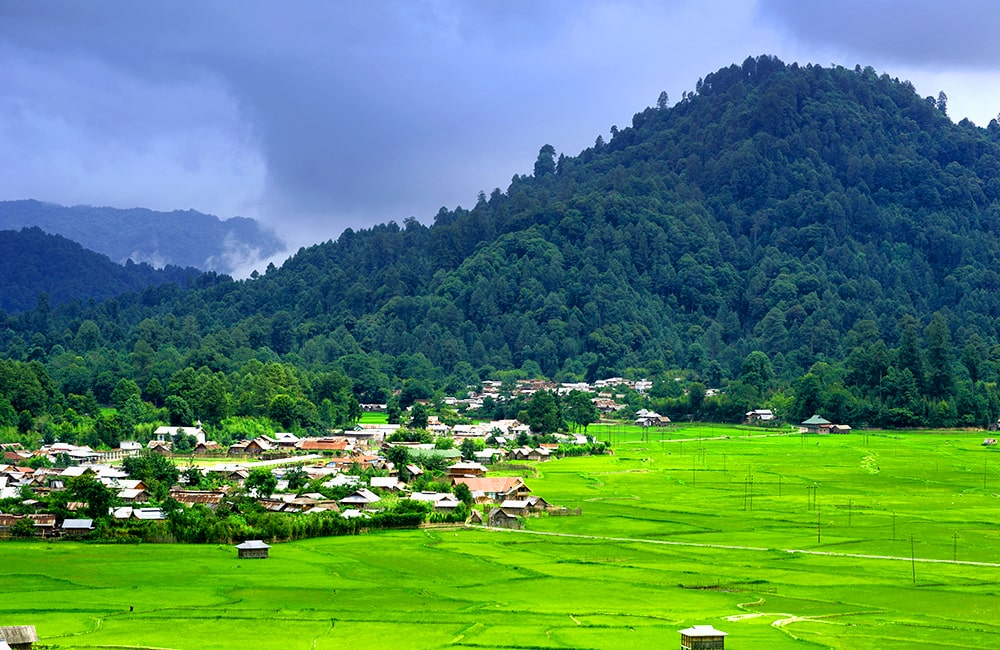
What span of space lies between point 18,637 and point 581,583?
1850 cm

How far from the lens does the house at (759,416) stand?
415 feet

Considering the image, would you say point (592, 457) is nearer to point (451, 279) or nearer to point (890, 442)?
point (890, 442)

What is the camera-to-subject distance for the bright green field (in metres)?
36.4

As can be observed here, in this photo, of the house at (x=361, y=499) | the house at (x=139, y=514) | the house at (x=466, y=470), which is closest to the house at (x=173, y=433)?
the house at (x=466, y=470)

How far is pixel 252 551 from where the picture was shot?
161ft

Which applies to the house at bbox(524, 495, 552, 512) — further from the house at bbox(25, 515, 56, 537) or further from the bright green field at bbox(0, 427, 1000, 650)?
the house at bbox(25, 515, 56, 537)

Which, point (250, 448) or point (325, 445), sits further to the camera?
point (325, 445)

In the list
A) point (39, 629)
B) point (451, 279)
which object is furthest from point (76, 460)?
Result: point (451, 279)

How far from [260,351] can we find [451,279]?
134 ft

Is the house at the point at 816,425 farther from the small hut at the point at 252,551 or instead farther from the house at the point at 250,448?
the small hut at the point at 252,551

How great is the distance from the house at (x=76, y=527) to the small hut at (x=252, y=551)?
8.11m

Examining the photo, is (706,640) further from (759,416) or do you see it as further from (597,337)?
(597,337)

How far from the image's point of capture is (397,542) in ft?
175

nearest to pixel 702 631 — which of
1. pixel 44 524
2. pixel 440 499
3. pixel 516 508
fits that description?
pixel 516 508
